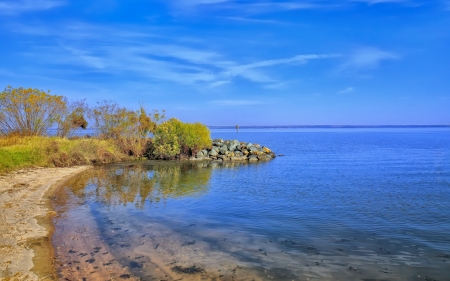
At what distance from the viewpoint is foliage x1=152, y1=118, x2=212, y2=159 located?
38844 mm

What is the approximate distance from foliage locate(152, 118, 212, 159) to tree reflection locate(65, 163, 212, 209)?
5674 millimetres

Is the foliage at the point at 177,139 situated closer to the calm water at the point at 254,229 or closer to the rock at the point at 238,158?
the rock at the point at 238,158

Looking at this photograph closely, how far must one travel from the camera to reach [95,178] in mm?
25016

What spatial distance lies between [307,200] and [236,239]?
743 cm

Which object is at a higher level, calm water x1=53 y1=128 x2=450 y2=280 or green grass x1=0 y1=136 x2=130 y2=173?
green grass x1=0 y1=136 x2=130 y2=173

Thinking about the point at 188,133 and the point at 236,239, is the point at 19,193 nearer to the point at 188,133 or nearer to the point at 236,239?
the point at 236,239

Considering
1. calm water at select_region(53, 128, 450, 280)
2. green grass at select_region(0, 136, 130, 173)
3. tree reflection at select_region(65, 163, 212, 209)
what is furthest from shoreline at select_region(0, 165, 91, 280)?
green grass at select_region(0, 136, 130, 173)

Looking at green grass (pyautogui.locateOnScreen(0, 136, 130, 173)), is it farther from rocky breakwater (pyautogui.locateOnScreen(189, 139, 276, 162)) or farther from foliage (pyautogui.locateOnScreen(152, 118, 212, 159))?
rocky breakwater (pyautogui.locateOnScreen(189, 139, 276, 162))

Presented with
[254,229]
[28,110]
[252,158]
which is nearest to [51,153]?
[28,110]

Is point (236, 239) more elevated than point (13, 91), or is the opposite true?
point (13, 91)

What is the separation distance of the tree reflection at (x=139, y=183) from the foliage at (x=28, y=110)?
1146 centimetres

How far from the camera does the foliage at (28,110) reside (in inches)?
1399

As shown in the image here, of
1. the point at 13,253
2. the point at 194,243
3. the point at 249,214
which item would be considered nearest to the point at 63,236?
the point at 13,253

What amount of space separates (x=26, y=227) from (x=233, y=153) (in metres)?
31.2
